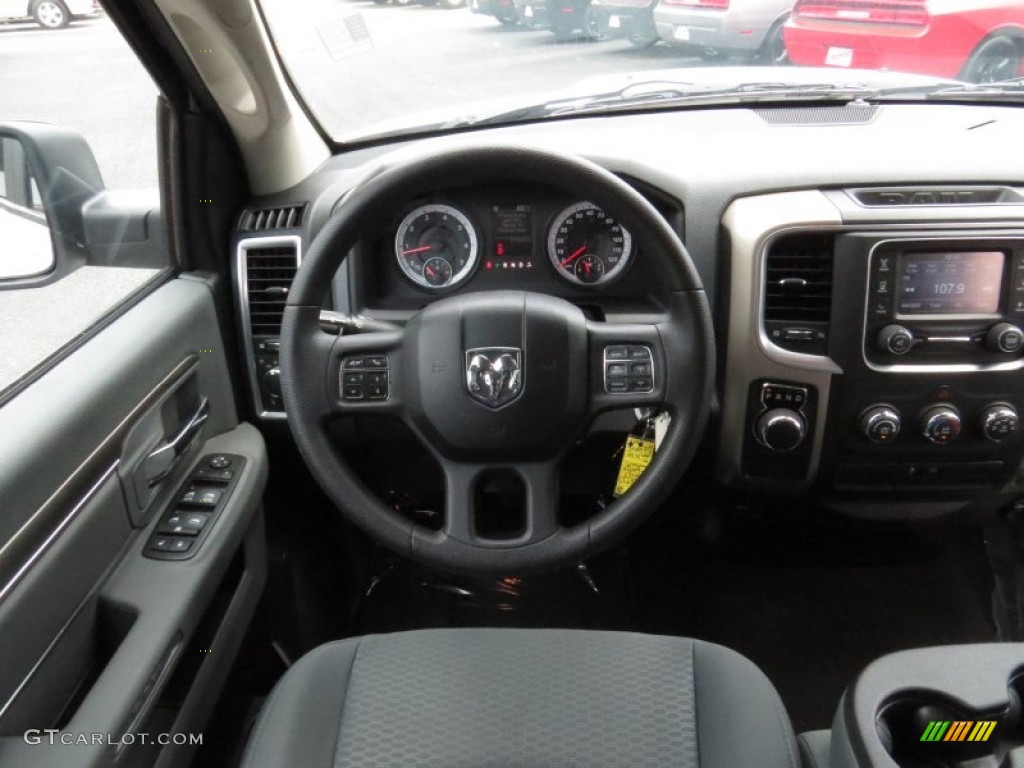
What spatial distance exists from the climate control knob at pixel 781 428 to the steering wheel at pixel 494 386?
0.44 metres

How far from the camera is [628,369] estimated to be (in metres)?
1.54

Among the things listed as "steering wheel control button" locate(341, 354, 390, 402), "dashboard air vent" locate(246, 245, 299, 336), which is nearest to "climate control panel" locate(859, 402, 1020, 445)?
"steering wheel control button" locate(341, 354, 390, 402)

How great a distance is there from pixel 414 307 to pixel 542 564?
685 mm

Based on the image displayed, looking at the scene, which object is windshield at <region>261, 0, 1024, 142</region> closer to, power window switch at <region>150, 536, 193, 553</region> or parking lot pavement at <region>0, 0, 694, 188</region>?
parking lot pavement at <region>0, 0, 694, 188</region>

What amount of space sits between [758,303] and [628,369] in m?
0.43

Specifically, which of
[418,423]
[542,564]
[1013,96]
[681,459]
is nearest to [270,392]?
[418,423]

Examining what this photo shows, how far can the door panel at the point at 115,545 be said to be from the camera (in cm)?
125

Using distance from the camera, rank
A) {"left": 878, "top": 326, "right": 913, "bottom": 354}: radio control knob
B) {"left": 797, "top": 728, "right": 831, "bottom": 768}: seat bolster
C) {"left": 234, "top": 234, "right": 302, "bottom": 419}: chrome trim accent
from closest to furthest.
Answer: {"left": 797, "top": 728, "right": 831, "bottom": 768}: seat bolster
{"left": 878, "top": 326, "right": 913, "bottom": 354}: radio control knob
{"left": 234, "top": 234, "right": 302, "bottom": 419}: chrome trim accent

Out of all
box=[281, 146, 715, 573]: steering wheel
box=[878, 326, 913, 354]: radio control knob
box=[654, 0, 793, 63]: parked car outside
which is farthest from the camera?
box=[654, 0, 793, 63]: parked car outside

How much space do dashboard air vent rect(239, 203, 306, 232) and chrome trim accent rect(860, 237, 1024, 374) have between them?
43.8 inches

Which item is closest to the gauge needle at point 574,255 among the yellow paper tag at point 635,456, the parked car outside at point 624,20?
the yellow paper tag at point 635,456

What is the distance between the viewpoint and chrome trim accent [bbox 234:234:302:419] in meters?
1.94

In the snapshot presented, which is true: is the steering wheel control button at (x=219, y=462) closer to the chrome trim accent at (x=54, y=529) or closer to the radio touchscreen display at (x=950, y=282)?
the chrome trim accent at (x=54, y=529)

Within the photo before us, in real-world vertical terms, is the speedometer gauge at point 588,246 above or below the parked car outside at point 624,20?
below
